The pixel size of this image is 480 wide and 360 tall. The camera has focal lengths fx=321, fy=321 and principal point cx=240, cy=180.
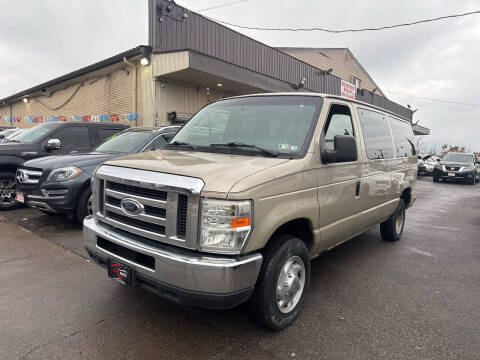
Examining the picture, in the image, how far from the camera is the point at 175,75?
10273 mm

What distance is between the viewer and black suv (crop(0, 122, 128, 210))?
6363mm

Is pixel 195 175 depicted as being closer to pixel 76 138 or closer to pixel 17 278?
pixel 17 278

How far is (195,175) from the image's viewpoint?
234 cm

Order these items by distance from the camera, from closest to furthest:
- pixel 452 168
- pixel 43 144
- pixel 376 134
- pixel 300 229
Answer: pixel 300 229, pixel 376 134, pixel 43 144, pixel 452 168

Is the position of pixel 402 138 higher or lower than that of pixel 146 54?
lower

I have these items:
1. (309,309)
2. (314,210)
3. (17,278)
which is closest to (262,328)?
(309,309)

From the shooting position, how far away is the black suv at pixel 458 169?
683 inches

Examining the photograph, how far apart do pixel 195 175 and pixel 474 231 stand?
6.84 metres

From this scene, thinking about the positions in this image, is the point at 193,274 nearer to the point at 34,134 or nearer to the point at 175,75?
the point at 34,134

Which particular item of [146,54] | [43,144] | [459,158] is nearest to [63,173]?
[43,144]

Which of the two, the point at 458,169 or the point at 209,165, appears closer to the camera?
the point at 209,165

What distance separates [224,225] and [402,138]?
4.33 meters

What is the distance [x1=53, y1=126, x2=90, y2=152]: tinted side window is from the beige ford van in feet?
13.5

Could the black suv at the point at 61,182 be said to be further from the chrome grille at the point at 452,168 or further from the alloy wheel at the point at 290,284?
the chrome grille at the point at 452,168
